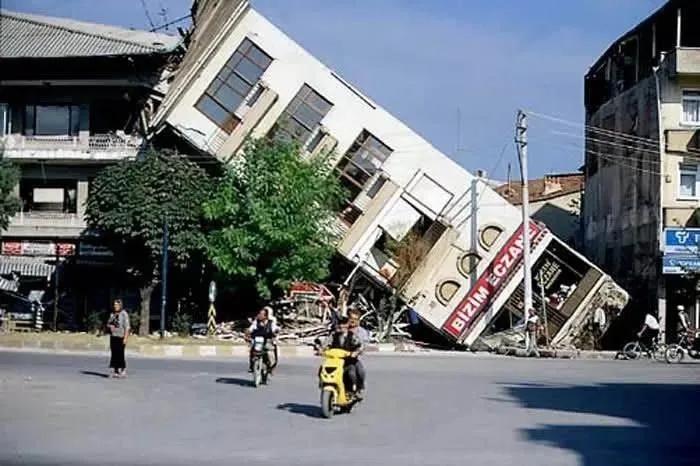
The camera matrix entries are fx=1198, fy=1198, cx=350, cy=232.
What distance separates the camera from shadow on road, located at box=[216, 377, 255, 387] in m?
22.3

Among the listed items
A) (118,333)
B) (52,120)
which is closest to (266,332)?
(118,333)

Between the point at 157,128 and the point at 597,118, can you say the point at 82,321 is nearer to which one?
the point at 157,128

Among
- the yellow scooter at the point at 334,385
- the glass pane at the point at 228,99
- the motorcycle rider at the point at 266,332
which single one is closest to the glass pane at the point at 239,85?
the glass pane at the point at 228,99

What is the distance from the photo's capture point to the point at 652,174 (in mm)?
44469

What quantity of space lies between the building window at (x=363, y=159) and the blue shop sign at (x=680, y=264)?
1156 cm

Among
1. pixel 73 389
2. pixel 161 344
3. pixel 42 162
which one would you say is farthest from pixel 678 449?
pixel 42 162

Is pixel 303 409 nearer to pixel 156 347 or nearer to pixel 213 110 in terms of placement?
pixel 156 347

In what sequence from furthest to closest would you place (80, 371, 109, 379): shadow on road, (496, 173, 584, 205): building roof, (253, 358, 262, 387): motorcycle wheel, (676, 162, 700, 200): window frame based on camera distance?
1. (496, 173, 584, 205): building roof
2. (676, 162, 700, 200): window frame
3. (80, 371, 109, 379): shadow on road
4. (253, 358, 262, 387): motorcycle wheel

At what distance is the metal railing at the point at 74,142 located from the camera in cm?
4859

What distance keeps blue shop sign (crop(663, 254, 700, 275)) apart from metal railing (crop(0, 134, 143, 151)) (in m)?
21.2

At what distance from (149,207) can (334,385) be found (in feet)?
91.7

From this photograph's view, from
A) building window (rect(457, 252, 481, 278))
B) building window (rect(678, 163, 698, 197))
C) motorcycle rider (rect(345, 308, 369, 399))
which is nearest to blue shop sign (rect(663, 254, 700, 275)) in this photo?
building window (rect(678, 163, 698, 197))

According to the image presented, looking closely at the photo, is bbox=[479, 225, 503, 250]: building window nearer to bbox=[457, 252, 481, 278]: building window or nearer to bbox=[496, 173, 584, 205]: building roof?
bbox=[457, 252, 481, 278]: building window

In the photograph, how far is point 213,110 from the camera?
1857 inches
